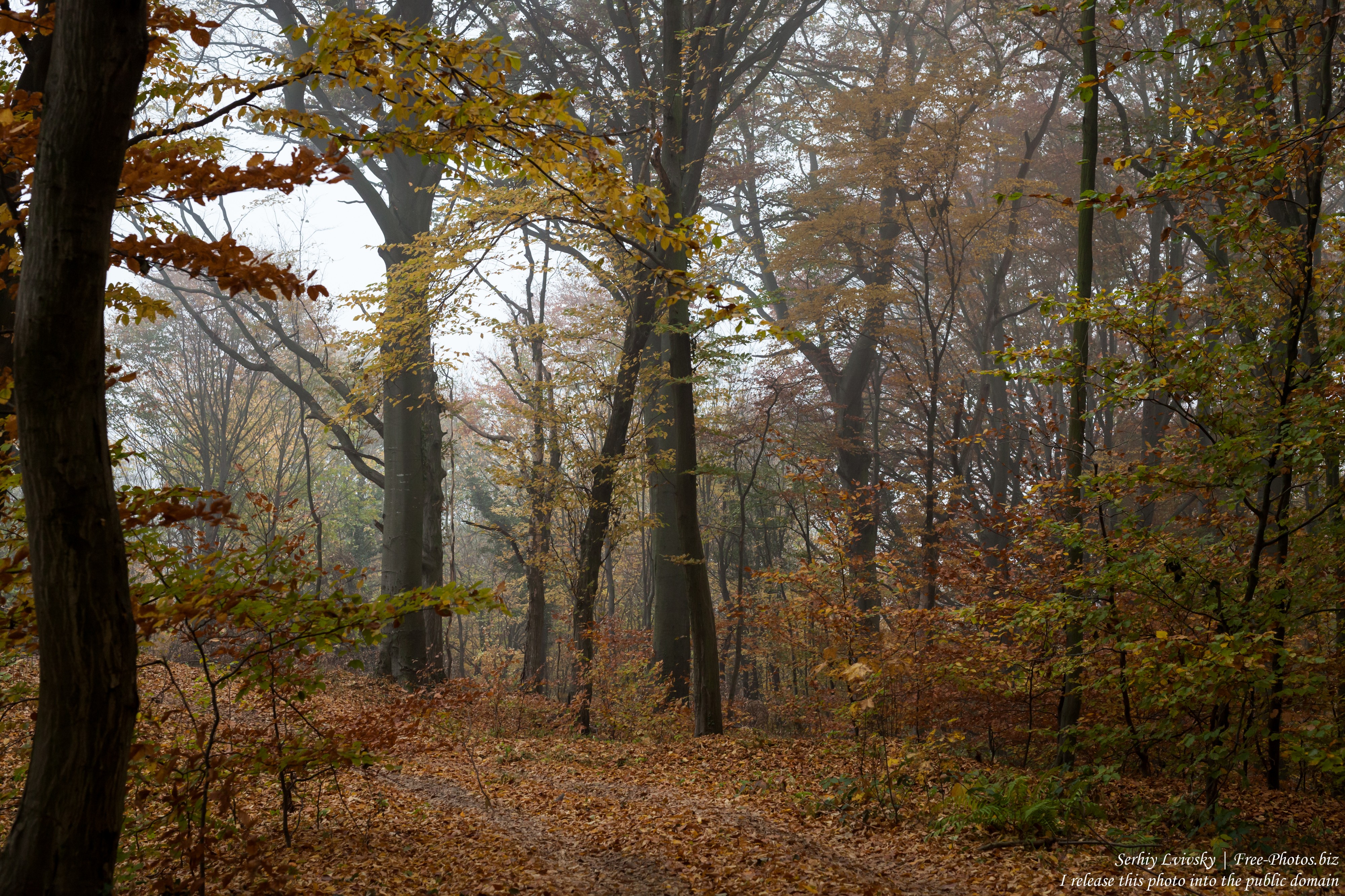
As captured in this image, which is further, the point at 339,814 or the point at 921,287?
the point at 921,287

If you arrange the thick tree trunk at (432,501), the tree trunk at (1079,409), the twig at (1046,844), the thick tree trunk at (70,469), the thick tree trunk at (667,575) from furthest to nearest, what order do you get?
the thick tree trunk at (432,501) < the thick tree trunk at (667,575) < the tree trunk at (1079,409) < the twig at (1046,844) < the thick tree trunk at (70,469)

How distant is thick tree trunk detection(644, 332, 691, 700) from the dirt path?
5.00 m

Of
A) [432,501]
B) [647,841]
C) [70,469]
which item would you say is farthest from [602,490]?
[70,469]

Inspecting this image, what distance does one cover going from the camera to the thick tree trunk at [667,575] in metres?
11.6

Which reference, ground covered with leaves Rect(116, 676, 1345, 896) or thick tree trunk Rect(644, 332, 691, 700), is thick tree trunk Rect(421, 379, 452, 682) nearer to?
thick tree trunk Rect(644, 332, 691, 700)

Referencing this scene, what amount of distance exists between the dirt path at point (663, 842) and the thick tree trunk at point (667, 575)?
500cm

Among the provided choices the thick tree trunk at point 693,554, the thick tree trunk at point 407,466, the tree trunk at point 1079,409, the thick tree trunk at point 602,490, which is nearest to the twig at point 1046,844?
the tree trunk at point 1079,409

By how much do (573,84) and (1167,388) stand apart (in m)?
10.3

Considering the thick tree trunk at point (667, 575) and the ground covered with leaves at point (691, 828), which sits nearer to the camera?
the ground covered with leaves at point (691, 828)

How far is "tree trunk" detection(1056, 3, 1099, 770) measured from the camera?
6203 mm

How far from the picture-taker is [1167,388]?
532 cm

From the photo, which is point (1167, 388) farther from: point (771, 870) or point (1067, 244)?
point (1067, 244)

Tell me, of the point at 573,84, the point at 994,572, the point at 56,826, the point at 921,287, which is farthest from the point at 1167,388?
the point at 921,287

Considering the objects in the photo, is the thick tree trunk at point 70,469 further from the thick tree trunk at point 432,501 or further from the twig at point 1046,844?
the thick tree trunk at point 432,501
